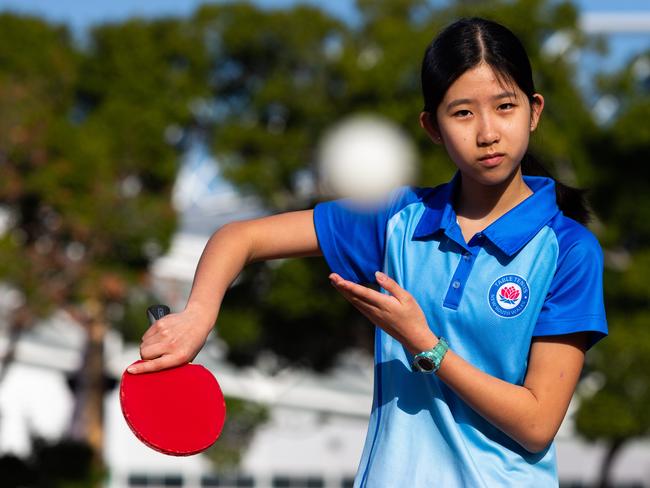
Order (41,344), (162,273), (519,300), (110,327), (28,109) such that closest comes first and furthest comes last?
(519,300)
(28,109)
(110,327)
(162,273)
(41,344)

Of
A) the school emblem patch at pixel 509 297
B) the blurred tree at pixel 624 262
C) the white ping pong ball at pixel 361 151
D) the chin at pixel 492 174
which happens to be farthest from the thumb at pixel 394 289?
the blurred tree at pixel 624 262

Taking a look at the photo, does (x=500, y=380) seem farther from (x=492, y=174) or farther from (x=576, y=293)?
(x=492, y=174)

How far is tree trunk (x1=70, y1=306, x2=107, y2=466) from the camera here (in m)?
18.6

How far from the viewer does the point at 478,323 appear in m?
2.15

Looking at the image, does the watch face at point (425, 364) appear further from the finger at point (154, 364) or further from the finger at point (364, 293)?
the finger at point (154, 364)

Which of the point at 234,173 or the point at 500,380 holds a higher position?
the point at 234,173

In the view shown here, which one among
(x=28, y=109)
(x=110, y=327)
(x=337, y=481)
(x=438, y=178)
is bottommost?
(x=337, y=481)

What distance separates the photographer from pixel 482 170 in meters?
2.17

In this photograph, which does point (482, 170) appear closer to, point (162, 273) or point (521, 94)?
point (521, 94)

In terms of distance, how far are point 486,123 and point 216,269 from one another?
631mm

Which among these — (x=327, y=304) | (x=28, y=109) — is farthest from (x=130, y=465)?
(x=28, y=109)

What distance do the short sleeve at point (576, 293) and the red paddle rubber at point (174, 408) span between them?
2.16 feet

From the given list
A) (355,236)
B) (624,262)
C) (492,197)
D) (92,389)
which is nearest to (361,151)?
(624,262)

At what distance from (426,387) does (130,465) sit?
69.8ft
